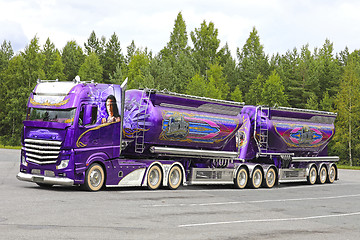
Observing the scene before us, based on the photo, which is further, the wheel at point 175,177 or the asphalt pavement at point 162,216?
the wheel at point 175,177

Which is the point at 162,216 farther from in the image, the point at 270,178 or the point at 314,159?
the point at 314,159

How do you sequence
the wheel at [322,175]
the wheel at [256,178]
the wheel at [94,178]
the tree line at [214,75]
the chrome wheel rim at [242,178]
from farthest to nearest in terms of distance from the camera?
the tree line at [214,75] < the wheel at [322,175] < the wheel at [256,178] < the chrome wheel rim at [242,178] < the wheel at [94,178]

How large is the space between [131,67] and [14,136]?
20321mm

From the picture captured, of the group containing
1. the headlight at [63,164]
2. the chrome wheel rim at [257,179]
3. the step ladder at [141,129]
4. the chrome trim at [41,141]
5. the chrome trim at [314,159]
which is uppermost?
the step ladder at [141,129]

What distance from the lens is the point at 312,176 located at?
96.9ft

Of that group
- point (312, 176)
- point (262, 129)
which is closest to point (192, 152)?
point (262, 129)

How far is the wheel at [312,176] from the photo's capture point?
2912cm

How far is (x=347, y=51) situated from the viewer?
3954 inches

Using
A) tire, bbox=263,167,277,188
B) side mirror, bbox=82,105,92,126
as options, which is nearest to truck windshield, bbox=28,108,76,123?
side mirror, bbox=82,105,92,126

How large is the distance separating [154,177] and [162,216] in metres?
7.50

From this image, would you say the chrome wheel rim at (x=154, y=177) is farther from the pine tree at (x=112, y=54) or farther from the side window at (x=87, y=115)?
the pine tree at (x=112, y=54)

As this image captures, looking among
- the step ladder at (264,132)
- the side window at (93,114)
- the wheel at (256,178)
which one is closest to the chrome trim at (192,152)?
the wheel at (256,178)

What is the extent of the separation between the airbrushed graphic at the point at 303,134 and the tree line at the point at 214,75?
32755 mm

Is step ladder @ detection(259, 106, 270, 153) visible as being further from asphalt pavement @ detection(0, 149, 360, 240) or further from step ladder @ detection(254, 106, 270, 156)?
asphalt pavement @ detection(0, 149, 360, 240)
